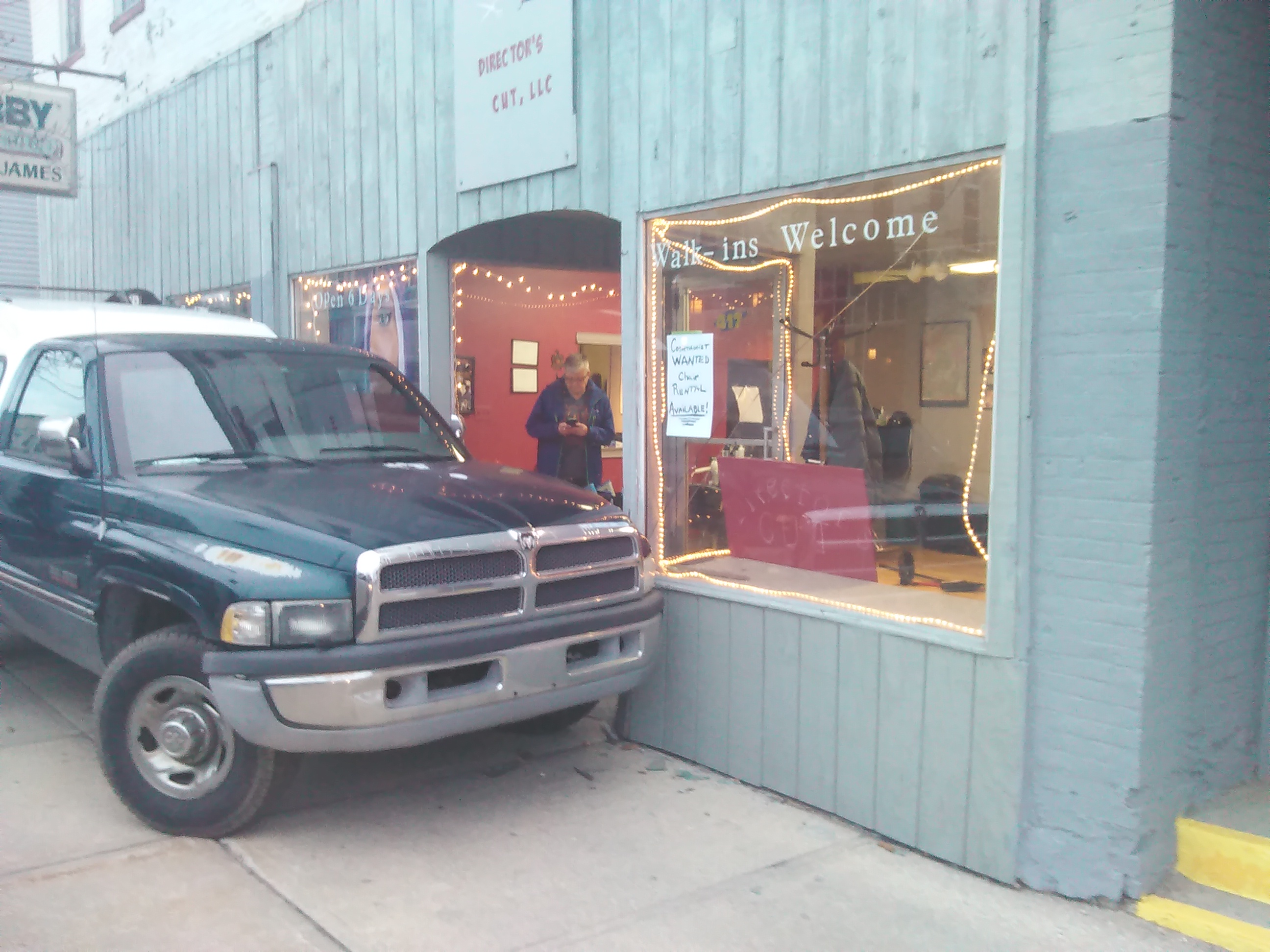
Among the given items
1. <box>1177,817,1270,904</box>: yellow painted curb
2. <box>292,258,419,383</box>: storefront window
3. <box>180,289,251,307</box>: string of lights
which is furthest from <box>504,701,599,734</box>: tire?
<box>180,289,251,307</box>: string of lights

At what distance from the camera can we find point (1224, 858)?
152 inches

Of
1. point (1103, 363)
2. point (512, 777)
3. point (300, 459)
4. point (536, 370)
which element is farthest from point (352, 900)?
point (536, 370)

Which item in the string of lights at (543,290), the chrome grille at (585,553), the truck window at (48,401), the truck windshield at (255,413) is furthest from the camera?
the string of lights at (543,290)

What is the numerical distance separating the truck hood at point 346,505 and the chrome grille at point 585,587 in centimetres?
26

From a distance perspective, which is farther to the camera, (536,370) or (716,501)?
(536,370)

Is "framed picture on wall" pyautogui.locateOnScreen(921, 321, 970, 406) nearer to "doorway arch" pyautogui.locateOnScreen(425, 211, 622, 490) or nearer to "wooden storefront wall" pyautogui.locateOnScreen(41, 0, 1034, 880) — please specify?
"wooden storefront wall" pyautogui.locateOnScreen(41, 0, 1034, 880)

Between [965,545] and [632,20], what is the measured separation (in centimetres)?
322

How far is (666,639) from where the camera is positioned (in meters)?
5.50

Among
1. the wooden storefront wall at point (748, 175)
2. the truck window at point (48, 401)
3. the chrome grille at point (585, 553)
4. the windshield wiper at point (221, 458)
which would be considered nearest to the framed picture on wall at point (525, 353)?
the wooden storefront wall at point (748, 175)

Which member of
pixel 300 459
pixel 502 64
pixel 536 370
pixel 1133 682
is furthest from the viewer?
pixel 536 370

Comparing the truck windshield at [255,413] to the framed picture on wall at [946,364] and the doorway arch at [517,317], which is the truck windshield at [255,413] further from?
the framed picture on wall at [946,364]

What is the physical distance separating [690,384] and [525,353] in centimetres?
573

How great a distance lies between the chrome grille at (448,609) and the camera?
3951mm

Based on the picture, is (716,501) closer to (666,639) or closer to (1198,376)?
(666,639)
